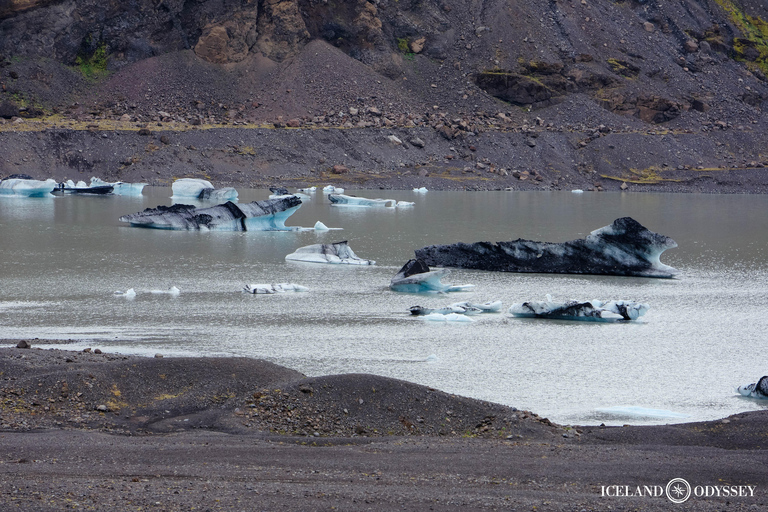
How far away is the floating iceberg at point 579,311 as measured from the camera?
44.2 feet

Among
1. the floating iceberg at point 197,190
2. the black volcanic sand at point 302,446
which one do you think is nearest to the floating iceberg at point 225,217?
the floating iceberg at point 197,190

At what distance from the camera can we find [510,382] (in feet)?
31.7

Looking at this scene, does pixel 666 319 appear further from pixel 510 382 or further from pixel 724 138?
pixel 724 138

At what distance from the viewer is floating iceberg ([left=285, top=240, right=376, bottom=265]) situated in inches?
777

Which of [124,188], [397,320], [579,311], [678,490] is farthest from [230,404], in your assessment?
[124,188]

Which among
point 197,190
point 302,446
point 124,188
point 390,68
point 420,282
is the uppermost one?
point 390,68

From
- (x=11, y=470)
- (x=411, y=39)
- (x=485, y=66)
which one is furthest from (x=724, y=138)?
(x=11, y=470)

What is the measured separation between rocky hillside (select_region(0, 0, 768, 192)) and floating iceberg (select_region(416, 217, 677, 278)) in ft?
158

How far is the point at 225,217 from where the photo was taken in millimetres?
26844

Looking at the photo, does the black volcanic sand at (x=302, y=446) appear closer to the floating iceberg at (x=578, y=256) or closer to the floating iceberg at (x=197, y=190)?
the floating iceberg at (x=578, y=256)

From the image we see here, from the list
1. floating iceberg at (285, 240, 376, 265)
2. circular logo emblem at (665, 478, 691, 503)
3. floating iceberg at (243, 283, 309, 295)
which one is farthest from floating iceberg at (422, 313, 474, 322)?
circular logo emblem at (665, 478, 691, 503)

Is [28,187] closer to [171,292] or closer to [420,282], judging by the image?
[171,292]

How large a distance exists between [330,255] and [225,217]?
25.9 feet

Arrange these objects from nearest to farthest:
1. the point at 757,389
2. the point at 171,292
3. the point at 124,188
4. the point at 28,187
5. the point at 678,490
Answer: the point at 678,490, the point at 757,389, the point at 171,292, the point at 28,187, the point at 124,188
